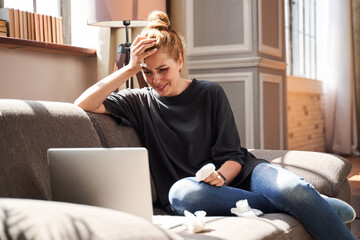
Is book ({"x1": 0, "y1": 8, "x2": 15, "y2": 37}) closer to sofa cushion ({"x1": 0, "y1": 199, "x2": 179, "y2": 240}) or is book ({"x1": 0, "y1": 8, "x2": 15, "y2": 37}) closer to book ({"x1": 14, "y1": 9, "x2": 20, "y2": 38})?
book ({"x1": 14, "y1": 9, "x2": 20, "y2": 38})

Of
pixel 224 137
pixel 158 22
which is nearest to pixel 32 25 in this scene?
pixel 158 22

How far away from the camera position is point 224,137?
1.93 m

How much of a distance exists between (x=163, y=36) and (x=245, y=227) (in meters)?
0.78

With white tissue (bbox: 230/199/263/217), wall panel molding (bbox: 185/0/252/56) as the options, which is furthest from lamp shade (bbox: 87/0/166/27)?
white tissue (bbox: 230/199/263/217)

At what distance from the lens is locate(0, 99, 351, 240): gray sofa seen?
69 centimetres

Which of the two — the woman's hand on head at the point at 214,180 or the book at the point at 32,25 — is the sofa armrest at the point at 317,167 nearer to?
the woman's hand on head at the point at 214,180

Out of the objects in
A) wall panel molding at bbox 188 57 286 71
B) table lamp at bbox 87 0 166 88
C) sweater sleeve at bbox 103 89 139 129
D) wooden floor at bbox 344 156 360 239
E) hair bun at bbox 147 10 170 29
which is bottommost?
wooden floor at bbox 344 156 360 239

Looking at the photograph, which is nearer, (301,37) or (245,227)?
(245,227)

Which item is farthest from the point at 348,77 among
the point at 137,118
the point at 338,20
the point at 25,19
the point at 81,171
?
the point at 81,171

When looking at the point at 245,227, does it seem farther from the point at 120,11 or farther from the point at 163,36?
the point at 120,11

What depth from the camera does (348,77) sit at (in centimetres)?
645

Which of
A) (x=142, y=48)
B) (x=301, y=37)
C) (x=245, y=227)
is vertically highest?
(x=301, y=37)

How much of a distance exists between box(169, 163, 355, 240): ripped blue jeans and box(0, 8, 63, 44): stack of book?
1.60 metres

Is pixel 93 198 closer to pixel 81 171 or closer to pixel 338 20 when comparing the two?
pixel 81 171
